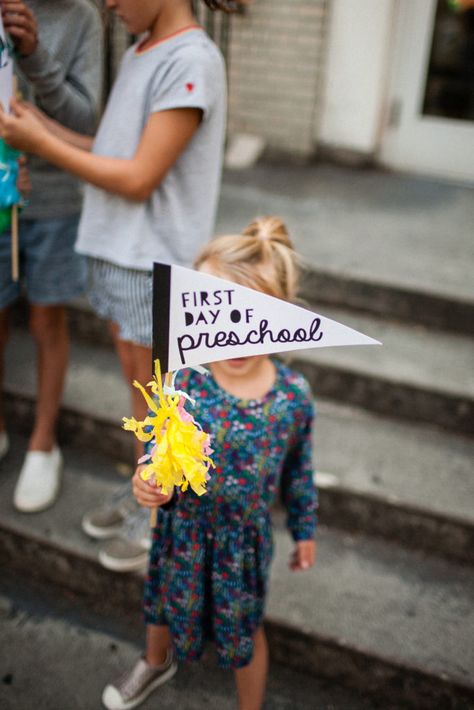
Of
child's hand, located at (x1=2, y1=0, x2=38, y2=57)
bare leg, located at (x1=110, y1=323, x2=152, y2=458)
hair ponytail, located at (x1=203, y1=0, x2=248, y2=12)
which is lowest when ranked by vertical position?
bare leg, located at (x1=110, y1=323, x2=152, y2=458)

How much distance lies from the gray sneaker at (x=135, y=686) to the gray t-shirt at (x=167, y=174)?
3.82ft

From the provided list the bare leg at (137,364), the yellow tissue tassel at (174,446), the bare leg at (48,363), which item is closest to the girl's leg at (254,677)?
the bare leg at (137,364)

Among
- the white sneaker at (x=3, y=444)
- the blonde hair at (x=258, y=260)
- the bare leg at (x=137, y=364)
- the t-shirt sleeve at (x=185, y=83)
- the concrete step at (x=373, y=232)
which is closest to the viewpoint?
the blonde hair at (x=258, y=260)

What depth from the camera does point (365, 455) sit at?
2.39m

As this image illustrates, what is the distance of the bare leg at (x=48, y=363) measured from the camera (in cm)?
221

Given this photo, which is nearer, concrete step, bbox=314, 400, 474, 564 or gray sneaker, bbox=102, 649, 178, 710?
gray sneaker, bbox=102, 649, 178, 710

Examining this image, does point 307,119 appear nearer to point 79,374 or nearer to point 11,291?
point 79,374

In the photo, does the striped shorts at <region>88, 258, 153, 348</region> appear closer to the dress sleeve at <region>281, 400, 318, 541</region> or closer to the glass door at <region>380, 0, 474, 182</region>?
the dress sleeve at <region>281, 400, 318, 541</region>

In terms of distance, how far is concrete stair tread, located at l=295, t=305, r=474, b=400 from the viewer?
2510 mm

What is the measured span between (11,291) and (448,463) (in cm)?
165

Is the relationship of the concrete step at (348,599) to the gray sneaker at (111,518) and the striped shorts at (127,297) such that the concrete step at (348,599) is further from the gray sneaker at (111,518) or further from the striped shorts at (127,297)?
the striped shorts at (127,297)

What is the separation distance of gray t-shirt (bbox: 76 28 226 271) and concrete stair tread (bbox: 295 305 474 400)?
1.04m

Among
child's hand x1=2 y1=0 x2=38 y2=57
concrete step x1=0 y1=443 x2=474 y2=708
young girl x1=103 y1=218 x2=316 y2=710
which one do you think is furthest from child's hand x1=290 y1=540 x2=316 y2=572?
child's hand x1=2 y1=0 x2=38 y2=57

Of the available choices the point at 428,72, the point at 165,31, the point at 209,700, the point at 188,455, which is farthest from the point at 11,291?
the point at 428,72
